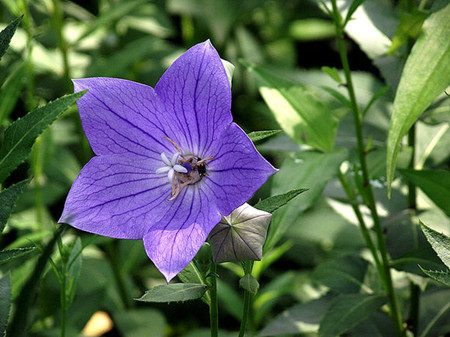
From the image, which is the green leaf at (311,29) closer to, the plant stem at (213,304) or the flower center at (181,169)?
the flower center at (181,169)

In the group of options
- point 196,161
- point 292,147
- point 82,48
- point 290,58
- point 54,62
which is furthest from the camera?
point 290,58

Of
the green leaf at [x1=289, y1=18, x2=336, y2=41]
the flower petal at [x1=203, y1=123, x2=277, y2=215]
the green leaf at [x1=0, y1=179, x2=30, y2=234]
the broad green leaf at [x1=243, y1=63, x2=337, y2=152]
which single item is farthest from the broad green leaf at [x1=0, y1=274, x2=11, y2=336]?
the green leaf at [x1=289, y1=18, x2=336, y2=41]

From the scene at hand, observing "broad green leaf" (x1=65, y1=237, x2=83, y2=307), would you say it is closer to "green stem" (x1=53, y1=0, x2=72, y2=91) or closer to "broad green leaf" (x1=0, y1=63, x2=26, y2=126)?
"broad green leaf" (x1=0, y1=63, x2=26, y2=126)

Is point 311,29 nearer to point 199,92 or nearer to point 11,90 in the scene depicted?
point 11,90

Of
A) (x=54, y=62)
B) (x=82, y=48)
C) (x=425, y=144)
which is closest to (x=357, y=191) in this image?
(x=425, y=144)

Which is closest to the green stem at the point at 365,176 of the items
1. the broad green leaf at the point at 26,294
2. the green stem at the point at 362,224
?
the green stem at the point at 362,224

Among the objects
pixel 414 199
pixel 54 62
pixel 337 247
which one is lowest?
pixel 337 247

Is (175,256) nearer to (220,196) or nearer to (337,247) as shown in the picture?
(220,196)
